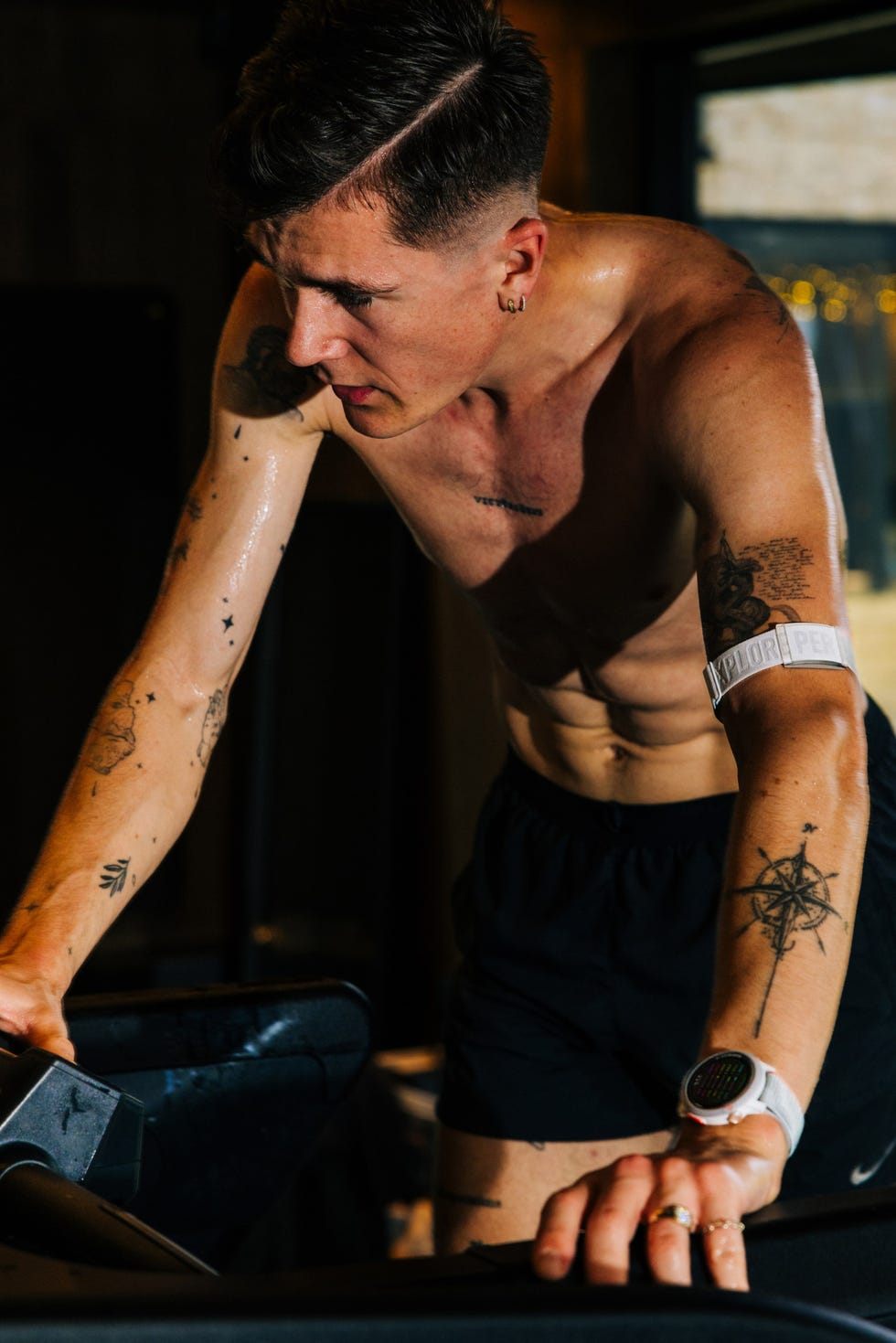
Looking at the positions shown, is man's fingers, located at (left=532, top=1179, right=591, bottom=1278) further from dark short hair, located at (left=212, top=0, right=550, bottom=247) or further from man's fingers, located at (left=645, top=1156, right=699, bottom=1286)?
dark short hair, located at (left=212, top=0, right=550, bottom=247)

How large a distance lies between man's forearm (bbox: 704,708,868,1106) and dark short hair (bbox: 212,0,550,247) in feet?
1.78

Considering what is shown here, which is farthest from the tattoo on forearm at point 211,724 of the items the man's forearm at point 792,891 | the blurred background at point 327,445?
the blurred background at point 327,445

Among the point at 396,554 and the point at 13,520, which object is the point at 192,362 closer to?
the point at 13,520

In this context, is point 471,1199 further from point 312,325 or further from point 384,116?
point 384,116

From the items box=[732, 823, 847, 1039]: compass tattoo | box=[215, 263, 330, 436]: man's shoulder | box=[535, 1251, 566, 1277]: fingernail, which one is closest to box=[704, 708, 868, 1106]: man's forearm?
box=[732, 823, 847, 1039]: compass tattoo

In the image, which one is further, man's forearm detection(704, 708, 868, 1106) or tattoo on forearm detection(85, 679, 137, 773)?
tattoo on forearm detection(85, 679, 137, 773)

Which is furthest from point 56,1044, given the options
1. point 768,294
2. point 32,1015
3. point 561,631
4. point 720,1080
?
point 768,294

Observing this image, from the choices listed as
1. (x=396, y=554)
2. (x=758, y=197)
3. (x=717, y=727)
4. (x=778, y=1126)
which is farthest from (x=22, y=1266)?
(x=758, y=197)

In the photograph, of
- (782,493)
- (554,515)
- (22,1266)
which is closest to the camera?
(22,1266)

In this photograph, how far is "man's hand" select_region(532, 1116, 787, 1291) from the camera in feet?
2.57

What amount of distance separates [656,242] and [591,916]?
30.0 inches

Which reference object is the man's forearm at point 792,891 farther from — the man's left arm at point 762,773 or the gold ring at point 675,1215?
the gold ring at point 675,1215

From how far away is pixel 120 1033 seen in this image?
131cm

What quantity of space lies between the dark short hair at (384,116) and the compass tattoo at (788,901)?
605mm
